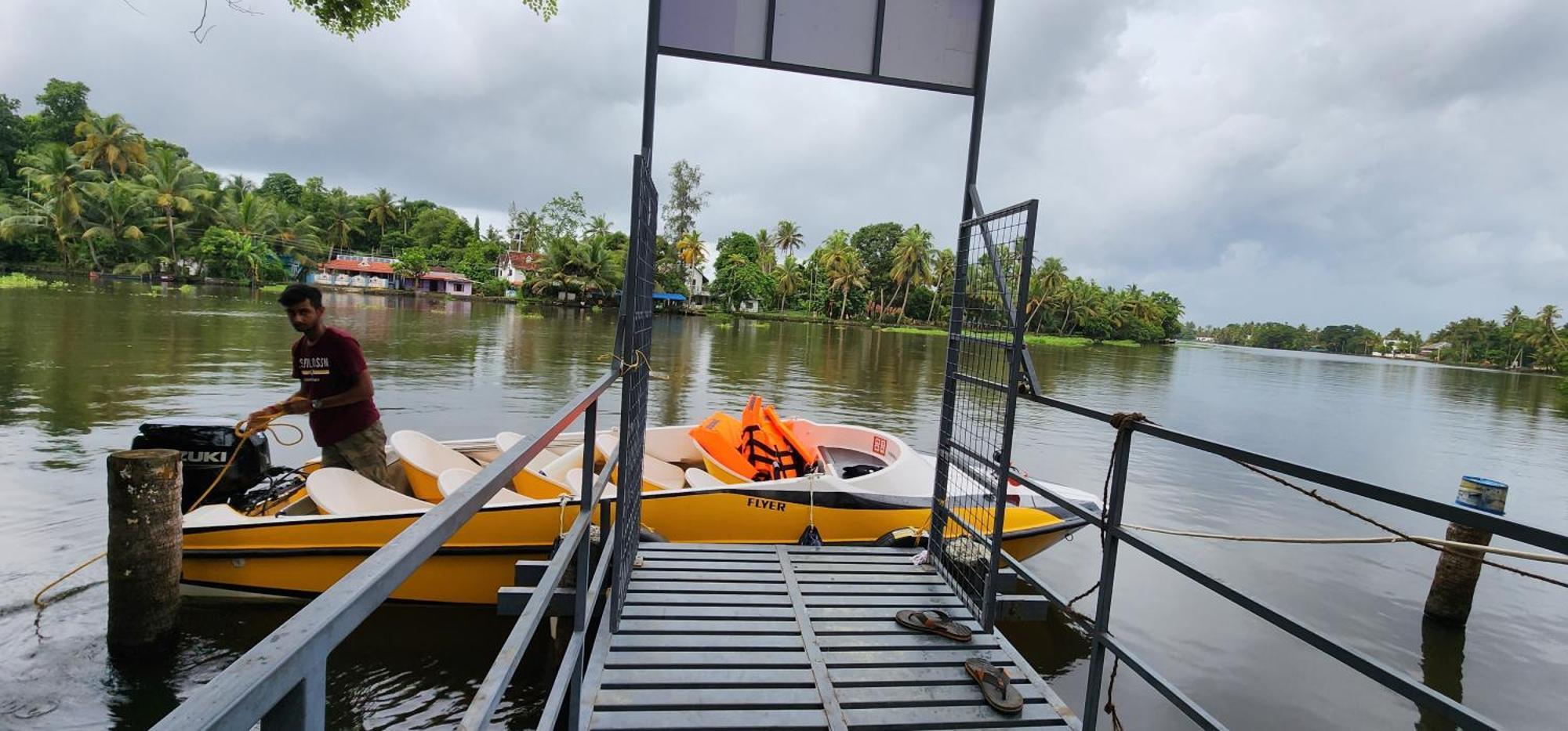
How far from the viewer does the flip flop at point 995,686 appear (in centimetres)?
295

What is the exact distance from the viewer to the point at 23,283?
127 ft

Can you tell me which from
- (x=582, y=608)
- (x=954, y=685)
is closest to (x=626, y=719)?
(x=582, y=608)

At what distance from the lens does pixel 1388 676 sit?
5.59 feet

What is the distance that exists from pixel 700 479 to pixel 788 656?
2886mm

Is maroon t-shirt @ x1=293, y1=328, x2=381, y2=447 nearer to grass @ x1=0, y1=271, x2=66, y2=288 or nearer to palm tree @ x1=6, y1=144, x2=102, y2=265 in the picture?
grass @ x1=0, y1=271, x2=66, y2=288

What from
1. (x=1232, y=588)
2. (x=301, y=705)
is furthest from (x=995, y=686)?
(x=301, y=705)

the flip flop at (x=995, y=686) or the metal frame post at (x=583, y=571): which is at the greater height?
the metal frame post at (x=583, y=571)

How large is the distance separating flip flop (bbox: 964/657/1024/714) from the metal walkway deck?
40 mm

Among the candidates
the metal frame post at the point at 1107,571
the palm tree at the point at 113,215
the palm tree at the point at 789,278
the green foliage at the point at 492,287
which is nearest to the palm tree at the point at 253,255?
the palm tree at the point at 113,215

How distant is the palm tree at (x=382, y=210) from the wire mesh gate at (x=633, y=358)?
80726mm

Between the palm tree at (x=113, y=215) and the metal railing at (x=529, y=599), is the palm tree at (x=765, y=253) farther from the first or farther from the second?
the metal railing at (x=529, y=599)

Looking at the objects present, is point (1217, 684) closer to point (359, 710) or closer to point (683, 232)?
point (359, 710)

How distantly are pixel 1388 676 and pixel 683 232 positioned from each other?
209ft

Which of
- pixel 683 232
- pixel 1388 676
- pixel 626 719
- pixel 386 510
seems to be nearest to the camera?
pixel 1388 676
